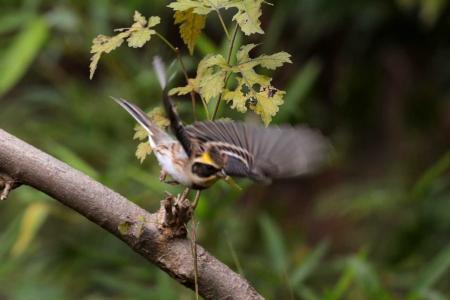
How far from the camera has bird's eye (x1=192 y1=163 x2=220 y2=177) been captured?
0.97 metres

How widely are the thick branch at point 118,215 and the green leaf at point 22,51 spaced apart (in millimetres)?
1179

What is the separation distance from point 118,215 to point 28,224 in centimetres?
114

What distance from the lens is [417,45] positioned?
288 centimetres

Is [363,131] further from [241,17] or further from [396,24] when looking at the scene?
[241,17]

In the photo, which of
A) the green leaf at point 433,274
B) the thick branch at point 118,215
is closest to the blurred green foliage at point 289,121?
the green leaf at point 433,274

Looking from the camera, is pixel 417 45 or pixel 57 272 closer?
pixel 57 272

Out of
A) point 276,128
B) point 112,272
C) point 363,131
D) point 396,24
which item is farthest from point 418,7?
point 276,128

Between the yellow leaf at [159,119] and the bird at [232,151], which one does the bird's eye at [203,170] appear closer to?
the bird at [232,151]

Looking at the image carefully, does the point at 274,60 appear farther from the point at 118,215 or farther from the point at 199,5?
the point at 118,215

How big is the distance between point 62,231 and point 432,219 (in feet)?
3.70

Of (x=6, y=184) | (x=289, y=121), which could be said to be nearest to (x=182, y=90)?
(x=6, y=184)

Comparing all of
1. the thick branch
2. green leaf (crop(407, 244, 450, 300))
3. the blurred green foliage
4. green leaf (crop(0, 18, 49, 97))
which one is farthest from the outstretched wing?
green leaf (crop(0, 18, 49, 97))

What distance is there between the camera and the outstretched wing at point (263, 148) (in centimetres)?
99

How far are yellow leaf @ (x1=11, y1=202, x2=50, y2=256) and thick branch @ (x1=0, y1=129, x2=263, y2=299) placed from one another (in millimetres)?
1090
